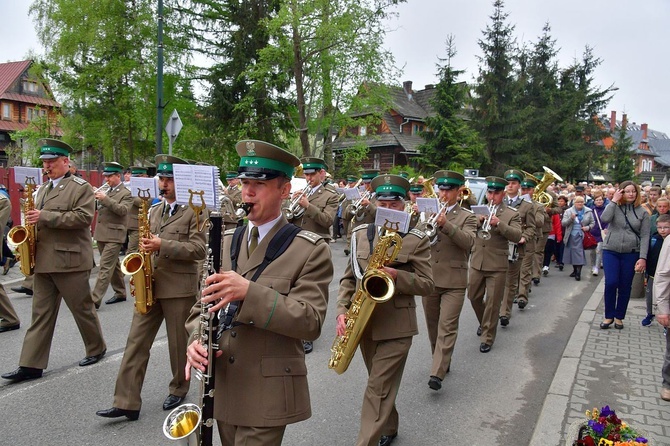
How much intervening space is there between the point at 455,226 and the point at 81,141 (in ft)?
74.2

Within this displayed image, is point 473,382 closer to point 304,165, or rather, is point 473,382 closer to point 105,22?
point 304,165

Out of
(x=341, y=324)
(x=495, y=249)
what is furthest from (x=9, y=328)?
(x=495, y=249)

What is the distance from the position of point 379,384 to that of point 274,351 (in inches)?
63.6

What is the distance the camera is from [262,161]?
9.26 ft

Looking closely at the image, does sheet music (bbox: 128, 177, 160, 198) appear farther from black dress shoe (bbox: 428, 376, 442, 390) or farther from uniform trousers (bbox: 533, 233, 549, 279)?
uniform trousers (bbox: 533, 233, 549, 279)

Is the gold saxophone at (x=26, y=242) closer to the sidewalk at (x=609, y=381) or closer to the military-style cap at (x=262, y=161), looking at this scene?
the military-style cap at (x=262, y=161)

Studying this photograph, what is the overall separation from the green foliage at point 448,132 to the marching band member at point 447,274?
25498 millimetres

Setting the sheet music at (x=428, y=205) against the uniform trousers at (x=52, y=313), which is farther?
the sheet music at (x=428, y=205)

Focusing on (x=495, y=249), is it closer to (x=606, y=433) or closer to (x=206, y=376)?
(x=606, y=433)

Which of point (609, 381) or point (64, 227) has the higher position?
point (64, 227)

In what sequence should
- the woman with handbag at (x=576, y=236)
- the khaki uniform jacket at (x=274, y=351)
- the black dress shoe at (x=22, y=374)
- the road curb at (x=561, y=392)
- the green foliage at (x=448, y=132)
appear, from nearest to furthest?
the khaki uniform jacket at (x=274, y=351) < the road curb at (x=561, y=392) < the black dress shoe at (x=22, y=374) < the woman with handbag at (x=576, y=236) < the green foliage at (x=448, y=132)

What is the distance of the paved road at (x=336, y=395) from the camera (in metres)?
4.68

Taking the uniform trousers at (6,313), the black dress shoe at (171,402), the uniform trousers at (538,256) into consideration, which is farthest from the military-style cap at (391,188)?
the uniform trousers at (538,256)

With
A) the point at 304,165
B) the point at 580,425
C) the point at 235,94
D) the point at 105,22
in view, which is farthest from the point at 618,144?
the point at 580,425
